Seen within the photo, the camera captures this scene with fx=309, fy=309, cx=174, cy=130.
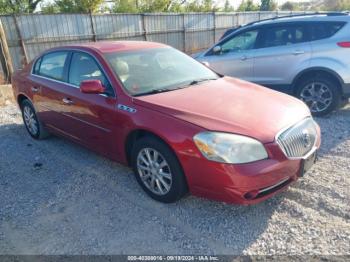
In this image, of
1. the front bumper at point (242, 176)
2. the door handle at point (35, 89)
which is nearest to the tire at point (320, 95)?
the front bumper at point (242, 176)

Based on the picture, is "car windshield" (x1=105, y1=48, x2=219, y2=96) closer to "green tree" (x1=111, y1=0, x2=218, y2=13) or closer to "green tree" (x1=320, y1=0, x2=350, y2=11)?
"green tree" (x1=111, y1=0, x2=218, y2=13)

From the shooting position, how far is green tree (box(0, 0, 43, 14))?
1862cm

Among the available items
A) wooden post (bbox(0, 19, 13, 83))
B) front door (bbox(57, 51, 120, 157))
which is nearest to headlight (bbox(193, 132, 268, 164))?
front door (bbox(57, 51, 120, 157))

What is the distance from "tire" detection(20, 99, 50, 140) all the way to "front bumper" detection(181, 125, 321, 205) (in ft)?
10.6

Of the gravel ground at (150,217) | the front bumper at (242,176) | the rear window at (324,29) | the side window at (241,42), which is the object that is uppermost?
the rear window at (324,29)

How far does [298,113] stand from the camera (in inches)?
125

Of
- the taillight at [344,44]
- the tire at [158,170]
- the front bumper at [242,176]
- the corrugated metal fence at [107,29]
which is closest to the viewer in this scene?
the front bumper at [242,176]

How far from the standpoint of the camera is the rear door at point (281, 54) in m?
5.75

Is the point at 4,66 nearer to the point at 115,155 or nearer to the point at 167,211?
the point at 115,155

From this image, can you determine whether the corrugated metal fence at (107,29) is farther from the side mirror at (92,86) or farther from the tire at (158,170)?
the tire at (158,170)

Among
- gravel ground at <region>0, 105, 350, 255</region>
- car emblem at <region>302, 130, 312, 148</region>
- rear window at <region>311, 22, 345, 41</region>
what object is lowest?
gravel ground at <region>0, 105, 350, 255</region>

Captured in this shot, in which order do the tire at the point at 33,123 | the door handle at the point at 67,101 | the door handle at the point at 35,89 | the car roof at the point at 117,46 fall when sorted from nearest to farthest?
1. the car roof at the point at 117,46
2. the door handle at the point at 67,101
3. the door handle at the point at 35,89
4. the tire at the point at 33,123

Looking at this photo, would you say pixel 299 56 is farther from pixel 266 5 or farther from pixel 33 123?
pixel 266 5

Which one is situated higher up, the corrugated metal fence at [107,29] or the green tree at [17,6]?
the green tree at [17,6]
